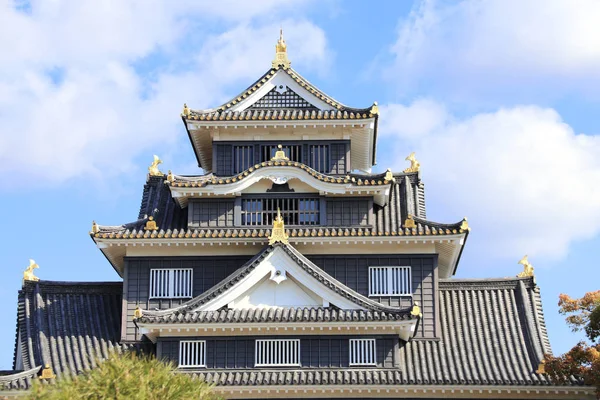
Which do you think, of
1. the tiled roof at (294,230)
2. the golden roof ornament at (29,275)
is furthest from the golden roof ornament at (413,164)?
the golden roof ornament at (29,275)

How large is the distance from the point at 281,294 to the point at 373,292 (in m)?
3.46

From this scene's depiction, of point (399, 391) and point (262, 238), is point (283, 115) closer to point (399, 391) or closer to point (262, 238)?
point (262, 238)

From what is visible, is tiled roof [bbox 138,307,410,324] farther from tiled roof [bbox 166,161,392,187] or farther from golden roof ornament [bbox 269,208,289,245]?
tiled roof [bbox 166,161,392,187]

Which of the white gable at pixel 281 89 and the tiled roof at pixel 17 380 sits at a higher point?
the white gable at pixel 281 89

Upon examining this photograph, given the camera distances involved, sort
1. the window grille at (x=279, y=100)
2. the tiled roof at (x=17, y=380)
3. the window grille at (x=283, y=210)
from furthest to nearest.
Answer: the window grille at (x=279, y=100), the window grille at (x=283, y=210), the tiled roof at (x=17, y=380)

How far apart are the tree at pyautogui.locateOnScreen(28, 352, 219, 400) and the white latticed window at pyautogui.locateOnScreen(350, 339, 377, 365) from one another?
969 centimetres

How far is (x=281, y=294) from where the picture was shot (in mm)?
33344

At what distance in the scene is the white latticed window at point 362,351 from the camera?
32.7m

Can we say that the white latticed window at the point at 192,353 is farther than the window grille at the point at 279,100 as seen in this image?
No

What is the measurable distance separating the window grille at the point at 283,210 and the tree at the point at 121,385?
1241 cm

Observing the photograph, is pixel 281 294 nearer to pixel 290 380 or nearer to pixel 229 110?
pixel 290 380

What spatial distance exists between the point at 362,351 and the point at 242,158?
898 cm

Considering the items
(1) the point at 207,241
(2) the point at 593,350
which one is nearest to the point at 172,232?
(1) the point at 207,241

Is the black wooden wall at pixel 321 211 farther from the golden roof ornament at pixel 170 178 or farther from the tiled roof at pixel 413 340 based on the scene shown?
the tiled roof at pixel 413 340
